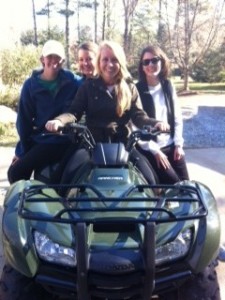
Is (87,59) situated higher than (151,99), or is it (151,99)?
(87,59)

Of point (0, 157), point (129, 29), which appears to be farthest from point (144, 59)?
point (129, 29)

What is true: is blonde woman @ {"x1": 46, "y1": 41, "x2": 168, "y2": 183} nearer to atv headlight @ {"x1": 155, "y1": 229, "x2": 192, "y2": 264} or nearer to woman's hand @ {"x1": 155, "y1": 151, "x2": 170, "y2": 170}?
woman's hand @ {"x1": 155, "y1": 151, "x2": 170, "y2": 170}

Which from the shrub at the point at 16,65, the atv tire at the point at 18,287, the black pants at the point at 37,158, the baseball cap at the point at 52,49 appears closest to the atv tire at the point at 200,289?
the atv tire at the point at 18,287

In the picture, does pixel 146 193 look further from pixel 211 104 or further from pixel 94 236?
pixel 211 104

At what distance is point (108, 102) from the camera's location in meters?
3.27

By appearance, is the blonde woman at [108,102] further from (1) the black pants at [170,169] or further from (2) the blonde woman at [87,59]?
(2) the blonde woman at [87,59]

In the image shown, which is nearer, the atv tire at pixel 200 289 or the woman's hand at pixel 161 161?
the atv tire at pixel 200 289

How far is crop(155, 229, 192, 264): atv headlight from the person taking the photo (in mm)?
2121

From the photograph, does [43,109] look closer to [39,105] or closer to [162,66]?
[39,105]

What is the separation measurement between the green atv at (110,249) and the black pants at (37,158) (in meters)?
1.32

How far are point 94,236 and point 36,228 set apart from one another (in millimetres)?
267

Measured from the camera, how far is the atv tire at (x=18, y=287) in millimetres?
2225

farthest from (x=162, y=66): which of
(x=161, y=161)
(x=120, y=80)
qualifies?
(x=161, y=161)

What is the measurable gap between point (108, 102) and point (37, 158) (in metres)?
0.83
